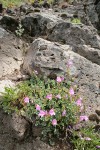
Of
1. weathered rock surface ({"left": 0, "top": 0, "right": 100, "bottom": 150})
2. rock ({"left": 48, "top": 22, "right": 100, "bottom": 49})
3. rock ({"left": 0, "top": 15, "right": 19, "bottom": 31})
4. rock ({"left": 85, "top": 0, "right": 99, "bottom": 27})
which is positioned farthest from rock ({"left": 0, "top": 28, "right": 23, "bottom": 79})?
rock ({"left": 85, "top": 0, "right": 99, "bottom": 27})

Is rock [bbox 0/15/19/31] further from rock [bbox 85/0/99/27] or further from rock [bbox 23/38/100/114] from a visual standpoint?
rock [bbox 85/0/99/27]

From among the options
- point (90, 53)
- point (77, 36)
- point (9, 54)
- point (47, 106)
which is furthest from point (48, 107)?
point (77, 36)

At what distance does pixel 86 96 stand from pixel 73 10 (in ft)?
26.3

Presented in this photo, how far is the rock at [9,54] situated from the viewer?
23.6ft

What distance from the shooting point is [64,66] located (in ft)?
22.3

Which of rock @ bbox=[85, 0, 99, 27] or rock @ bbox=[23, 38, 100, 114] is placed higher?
rock @ bbox=[23, 38, 100, 114]

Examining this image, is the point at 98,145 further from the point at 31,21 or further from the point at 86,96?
the point at 31,21

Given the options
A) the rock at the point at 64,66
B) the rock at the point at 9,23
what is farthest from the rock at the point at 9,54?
the rock at the point at 9,23

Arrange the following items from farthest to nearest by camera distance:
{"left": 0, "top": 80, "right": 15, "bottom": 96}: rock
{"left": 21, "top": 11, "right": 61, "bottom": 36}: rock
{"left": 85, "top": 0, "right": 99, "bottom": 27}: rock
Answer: {"left": 85, "top": 0, "right": 99, "bottom": 27}: rock, {"left": 21, "top": 11, "right": 61, "bottom": 36}: rock, {"left": 0, "top": 80, "right": 15, "bottom": 96}: rock

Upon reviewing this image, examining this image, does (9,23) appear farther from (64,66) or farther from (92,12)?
(92,12)

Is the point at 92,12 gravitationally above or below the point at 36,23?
below

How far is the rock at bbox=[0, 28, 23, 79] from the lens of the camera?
719 centimetres

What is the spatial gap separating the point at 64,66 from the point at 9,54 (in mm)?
1639

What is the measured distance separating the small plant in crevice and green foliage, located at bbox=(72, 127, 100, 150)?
0.22 m
